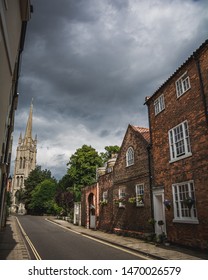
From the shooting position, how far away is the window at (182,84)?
12532mm

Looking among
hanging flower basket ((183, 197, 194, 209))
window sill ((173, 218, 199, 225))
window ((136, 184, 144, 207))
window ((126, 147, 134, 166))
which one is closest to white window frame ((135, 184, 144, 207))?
window ((136, 184, 144, 207))

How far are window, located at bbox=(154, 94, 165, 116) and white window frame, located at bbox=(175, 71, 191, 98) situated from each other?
155cm

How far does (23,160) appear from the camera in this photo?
4173 inches

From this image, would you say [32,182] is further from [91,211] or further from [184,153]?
[184,153]

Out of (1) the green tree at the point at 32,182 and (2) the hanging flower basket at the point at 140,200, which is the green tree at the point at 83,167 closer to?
(2) the hanging flower basket at the point at 140,200

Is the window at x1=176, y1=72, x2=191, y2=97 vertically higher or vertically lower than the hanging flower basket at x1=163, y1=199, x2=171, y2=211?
higher

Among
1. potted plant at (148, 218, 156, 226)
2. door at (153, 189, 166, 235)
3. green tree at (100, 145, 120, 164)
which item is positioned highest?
green tree at (100, 145, 120, 164)

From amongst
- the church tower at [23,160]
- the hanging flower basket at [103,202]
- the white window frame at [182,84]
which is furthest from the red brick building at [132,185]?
the church tower at [23,160]

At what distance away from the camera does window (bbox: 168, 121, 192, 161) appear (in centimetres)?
1205

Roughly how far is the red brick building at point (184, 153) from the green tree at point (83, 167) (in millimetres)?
29289

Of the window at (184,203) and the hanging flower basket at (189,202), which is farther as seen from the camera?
the window at (184,203)

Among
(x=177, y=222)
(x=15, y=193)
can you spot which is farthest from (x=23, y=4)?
(x=15, y=193)

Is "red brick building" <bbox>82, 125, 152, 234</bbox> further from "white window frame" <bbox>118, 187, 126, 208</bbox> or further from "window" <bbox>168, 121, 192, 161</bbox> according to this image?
"window" <bbox>168, 121, 192, 161</bbox>
